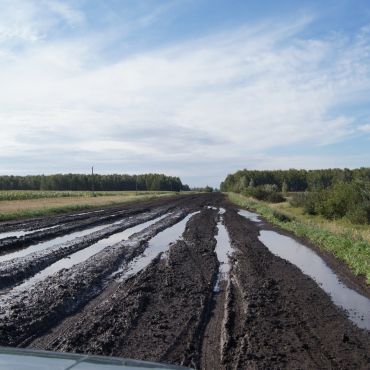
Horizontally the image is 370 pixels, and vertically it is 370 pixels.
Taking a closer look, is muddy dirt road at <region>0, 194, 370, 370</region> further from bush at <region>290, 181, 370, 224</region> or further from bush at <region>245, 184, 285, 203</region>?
bush at <region>245, 184, 285, 203</region>

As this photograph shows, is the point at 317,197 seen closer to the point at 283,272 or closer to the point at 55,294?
the point at 283,272

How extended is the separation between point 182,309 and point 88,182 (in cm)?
14103

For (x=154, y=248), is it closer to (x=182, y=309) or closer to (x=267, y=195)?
(x=182, y=309)

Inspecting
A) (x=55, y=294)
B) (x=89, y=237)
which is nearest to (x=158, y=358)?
(x=55, y=294)

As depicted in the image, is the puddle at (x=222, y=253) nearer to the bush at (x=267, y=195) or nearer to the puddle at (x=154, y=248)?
the puddle at (x=154, y=248)

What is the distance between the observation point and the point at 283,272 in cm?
1239

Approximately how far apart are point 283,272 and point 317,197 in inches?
913

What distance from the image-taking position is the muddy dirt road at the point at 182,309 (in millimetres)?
6352

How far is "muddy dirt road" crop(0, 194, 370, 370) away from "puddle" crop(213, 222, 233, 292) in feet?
0.27

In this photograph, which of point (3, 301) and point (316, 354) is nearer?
point (316, 354)

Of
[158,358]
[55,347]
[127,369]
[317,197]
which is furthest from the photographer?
[317,197]

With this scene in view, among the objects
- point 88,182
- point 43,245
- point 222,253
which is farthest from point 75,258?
point 88,182

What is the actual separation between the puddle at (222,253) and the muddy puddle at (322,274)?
1.52 meters

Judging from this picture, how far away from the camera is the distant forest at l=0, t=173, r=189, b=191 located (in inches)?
5679
